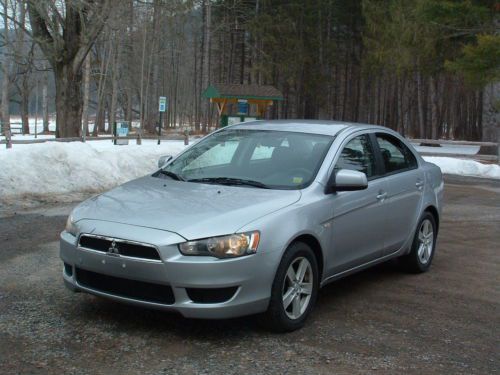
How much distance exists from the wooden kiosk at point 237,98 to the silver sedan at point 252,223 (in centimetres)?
2233

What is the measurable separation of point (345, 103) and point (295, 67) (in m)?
9.47

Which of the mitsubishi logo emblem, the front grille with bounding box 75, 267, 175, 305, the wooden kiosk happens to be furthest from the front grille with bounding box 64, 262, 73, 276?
the wooden kiosk

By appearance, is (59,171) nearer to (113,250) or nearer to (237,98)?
(113,250)

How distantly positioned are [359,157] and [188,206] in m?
1.95

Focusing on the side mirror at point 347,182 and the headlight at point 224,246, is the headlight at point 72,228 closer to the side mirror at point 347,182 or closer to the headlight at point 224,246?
the headlight at point 224,246

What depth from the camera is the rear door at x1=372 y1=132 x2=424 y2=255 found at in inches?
240

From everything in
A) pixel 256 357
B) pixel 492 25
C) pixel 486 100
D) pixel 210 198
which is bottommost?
pixel 256 357

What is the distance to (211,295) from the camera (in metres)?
4.33

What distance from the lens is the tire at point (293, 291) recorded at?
454 cm

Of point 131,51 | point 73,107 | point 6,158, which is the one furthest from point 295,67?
point 6,158

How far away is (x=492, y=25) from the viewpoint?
75.5 feet

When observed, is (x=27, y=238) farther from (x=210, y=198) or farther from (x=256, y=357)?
(x=256, y=357)

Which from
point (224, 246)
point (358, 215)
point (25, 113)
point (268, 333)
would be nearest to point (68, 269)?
point (224, 246)

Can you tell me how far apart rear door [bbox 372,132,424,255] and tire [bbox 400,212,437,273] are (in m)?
0.22
